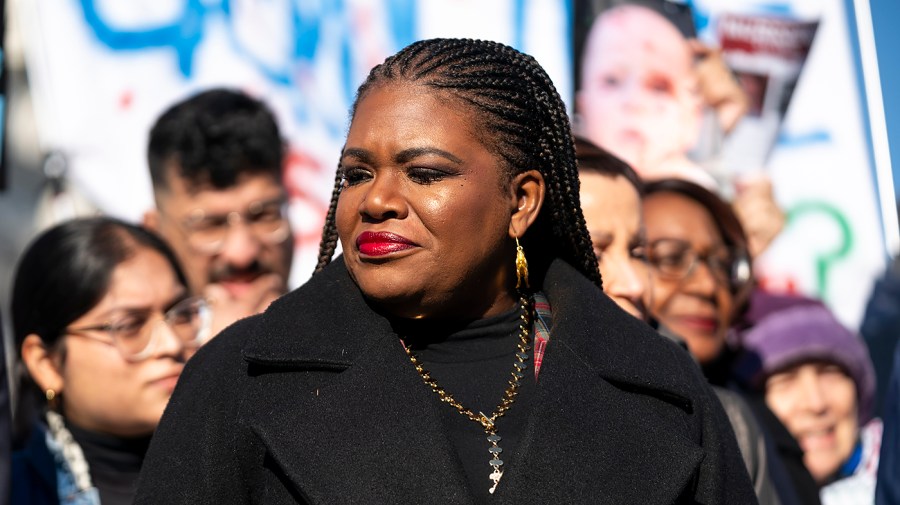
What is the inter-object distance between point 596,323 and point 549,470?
0.41m

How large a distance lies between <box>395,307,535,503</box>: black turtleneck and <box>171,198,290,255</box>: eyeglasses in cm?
215

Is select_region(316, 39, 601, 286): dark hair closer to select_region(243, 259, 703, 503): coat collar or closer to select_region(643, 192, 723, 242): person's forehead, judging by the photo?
select_region(243, 259, 703, 503): coat collar

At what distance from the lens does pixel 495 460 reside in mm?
2211

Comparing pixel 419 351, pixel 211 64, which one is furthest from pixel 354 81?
pixel 419 351

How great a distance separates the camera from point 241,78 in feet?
16.1

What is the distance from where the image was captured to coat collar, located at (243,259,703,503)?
6.89 ft

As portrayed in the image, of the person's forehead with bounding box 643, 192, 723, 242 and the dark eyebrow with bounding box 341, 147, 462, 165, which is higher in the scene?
the dark eyebrow with bounding box 341, 147, 462, 165

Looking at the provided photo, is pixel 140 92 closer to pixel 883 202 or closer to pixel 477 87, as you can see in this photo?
pixel 477 87

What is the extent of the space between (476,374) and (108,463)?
1441 millimetres

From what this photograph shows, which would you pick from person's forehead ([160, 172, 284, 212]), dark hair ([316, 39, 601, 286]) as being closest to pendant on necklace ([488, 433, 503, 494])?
dark hair ([316, 39, 601, 286])

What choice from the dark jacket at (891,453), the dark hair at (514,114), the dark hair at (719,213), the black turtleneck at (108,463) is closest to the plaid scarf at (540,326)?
the dark hair at (514,114)

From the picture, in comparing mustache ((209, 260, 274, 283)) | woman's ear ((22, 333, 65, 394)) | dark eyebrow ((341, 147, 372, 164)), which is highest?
dark eyebrow ((341, 147, 372, 164))

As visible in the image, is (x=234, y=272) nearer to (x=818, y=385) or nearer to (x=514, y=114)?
(x=514, y=114)

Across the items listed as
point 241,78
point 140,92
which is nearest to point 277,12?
point 241,78
